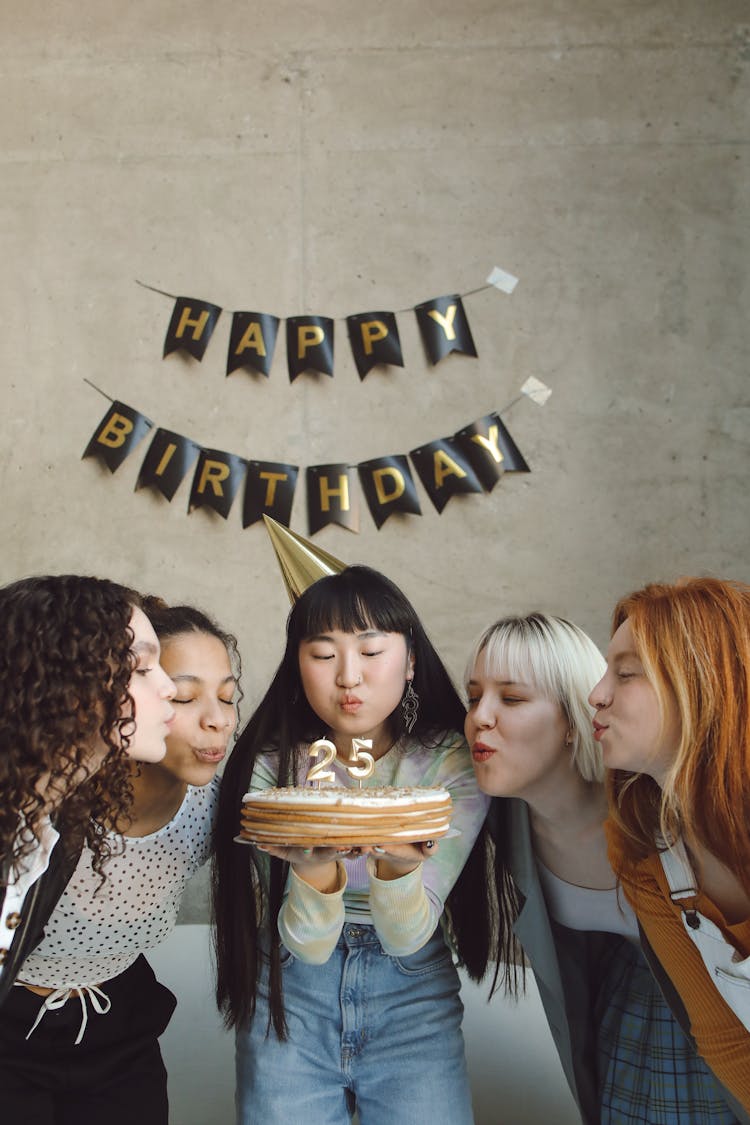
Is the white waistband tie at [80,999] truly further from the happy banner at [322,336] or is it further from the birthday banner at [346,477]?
the happy banner at [322,336]

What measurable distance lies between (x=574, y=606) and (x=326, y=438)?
3.50ft

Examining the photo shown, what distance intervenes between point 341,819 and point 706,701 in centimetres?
54

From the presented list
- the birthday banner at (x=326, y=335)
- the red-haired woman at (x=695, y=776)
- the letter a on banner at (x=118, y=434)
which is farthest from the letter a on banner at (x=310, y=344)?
the red-haired woman at (x=695, y=776)

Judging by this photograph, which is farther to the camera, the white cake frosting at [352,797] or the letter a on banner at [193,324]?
the letter a on banner at [193,324]

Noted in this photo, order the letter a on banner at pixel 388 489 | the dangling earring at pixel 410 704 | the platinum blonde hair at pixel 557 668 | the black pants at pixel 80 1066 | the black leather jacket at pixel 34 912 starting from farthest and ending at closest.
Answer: the letter a on banner at pixel 388 489 → the dangling earring at pixel 410 704 → the platinum blonde hair at pixel 557 668 → the black pants at pixel 80 1066 → the black leather jacket at pixel 34 912

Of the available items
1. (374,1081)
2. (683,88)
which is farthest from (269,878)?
(683,88)

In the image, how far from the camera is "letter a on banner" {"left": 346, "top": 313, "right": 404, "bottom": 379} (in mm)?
3953

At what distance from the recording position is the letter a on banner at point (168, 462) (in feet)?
13.0

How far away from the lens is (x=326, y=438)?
397cm

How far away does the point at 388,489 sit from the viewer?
3.91 metres

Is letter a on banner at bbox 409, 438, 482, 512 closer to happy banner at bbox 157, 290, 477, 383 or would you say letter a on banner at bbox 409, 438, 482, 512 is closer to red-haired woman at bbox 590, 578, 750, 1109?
happy banner at bbox 157, 290, 477, 383

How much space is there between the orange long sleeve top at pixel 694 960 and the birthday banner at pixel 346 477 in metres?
A: 2.29

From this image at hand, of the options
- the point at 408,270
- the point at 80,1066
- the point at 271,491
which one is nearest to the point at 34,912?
the point at 80,1066

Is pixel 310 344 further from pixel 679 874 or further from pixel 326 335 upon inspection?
pixel 679 874
